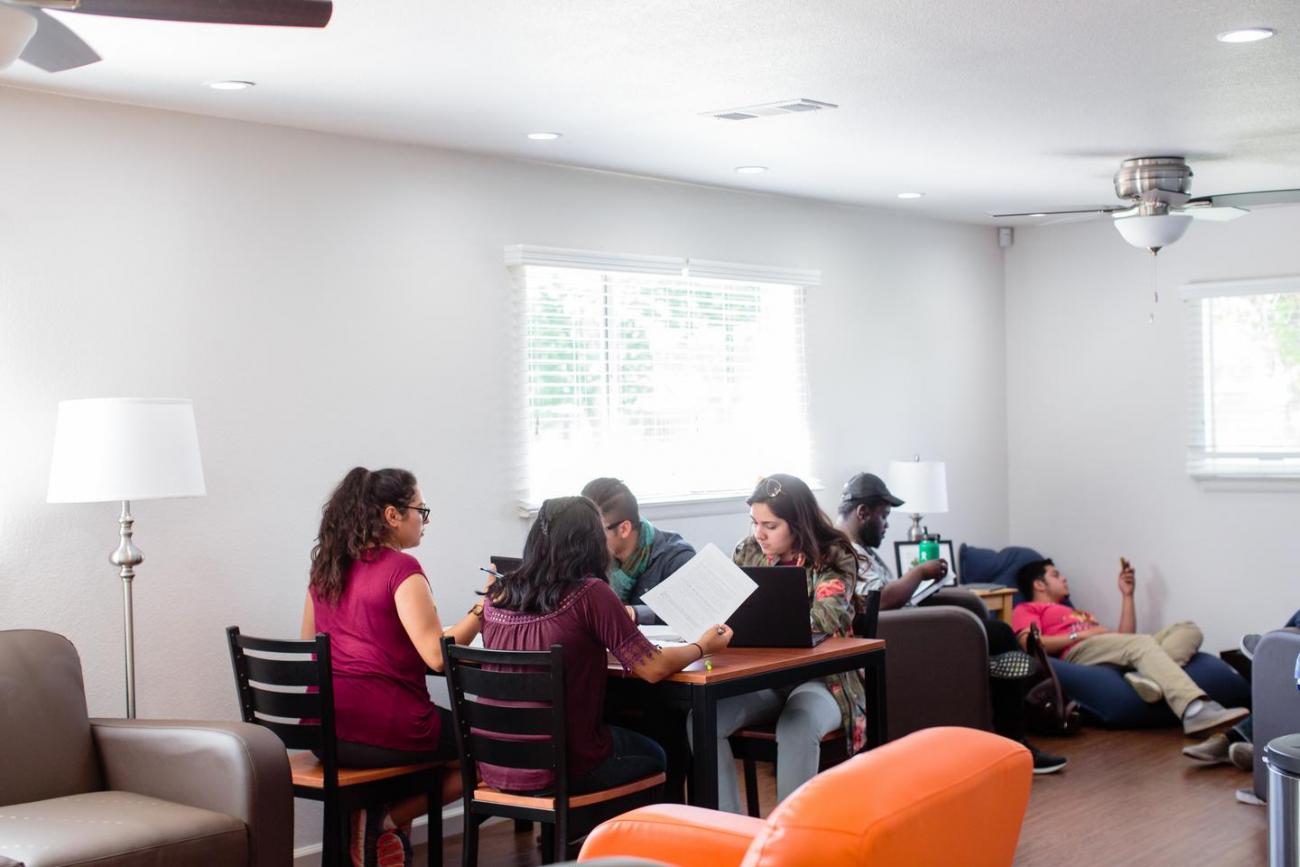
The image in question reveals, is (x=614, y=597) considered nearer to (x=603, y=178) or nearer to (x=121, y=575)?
(x=121, y=575)

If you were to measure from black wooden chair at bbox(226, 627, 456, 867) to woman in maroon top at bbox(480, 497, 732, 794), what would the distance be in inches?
15.0

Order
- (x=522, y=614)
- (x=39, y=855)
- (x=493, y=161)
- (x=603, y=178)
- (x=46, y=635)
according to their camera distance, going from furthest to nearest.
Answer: (x=603, y=178) < (x=493, y=161) < (x=46, y=635) < (x=522, y=614) < (x=39, y=855)

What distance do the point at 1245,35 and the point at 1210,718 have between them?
11.7 ft

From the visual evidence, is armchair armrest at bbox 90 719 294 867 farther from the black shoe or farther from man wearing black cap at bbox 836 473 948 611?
the black shoe

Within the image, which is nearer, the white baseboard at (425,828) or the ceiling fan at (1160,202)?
the white baseboard at (425,828)

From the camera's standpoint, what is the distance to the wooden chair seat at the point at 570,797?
357cm

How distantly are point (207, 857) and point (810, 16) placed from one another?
260 cm

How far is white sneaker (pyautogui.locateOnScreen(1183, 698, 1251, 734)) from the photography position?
6.22 meters

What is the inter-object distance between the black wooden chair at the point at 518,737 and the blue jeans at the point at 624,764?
21 mm

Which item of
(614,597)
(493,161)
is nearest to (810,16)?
(614,597)

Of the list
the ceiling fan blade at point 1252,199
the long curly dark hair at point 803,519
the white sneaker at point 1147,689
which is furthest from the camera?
the white sneaker at point 1147,689

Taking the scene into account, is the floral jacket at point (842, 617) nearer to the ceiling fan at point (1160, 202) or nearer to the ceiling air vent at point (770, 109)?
the ceiling air vent at point (770, 109)

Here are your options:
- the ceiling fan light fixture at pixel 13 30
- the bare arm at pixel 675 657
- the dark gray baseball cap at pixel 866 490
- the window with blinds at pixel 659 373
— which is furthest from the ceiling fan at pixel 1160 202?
the ceiling fan light fixture at pixel 13 30

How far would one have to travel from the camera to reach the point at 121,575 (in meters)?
4.02
